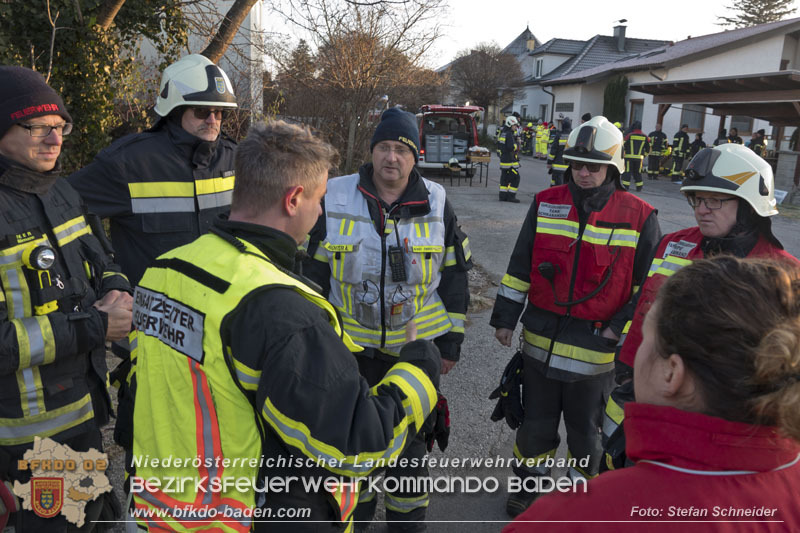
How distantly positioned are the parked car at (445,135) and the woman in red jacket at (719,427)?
16.2m

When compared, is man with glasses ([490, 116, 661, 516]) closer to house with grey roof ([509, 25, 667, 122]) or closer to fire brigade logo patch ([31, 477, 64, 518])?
fire brigade logo patch ([31, 477, 64, 518])

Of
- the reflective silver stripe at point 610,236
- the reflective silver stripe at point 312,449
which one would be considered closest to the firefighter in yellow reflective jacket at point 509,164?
the reflective silver stripe at point 610,236

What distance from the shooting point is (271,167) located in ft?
5.47

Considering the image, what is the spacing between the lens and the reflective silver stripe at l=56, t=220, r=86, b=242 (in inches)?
94.2

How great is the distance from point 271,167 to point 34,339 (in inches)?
49.2

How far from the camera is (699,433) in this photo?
107cm

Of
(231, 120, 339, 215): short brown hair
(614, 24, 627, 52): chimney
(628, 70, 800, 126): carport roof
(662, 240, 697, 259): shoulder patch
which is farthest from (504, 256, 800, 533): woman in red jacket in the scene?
(614, 24, 627, 52): chimney

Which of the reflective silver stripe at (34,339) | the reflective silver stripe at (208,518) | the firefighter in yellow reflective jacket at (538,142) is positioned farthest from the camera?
the firefighter in yellow reflective jacket at (538,142)

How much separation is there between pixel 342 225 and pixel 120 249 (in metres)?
1.32

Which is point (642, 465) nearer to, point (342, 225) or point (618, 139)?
point (342, 225)

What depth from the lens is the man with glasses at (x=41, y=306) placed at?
7.09 ft

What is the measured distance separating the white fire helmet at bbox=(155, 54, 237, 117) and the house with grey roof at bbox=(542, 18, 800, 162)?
55.2ft

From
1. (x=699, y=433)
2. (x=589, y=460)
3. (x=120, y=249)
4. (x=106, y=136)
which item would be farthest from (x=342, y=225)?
(x=106, y=136)

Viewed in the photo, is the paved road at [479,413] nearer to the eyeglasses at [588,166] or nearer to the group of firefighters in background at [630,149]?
the group of firefighters in background at [630,149]
